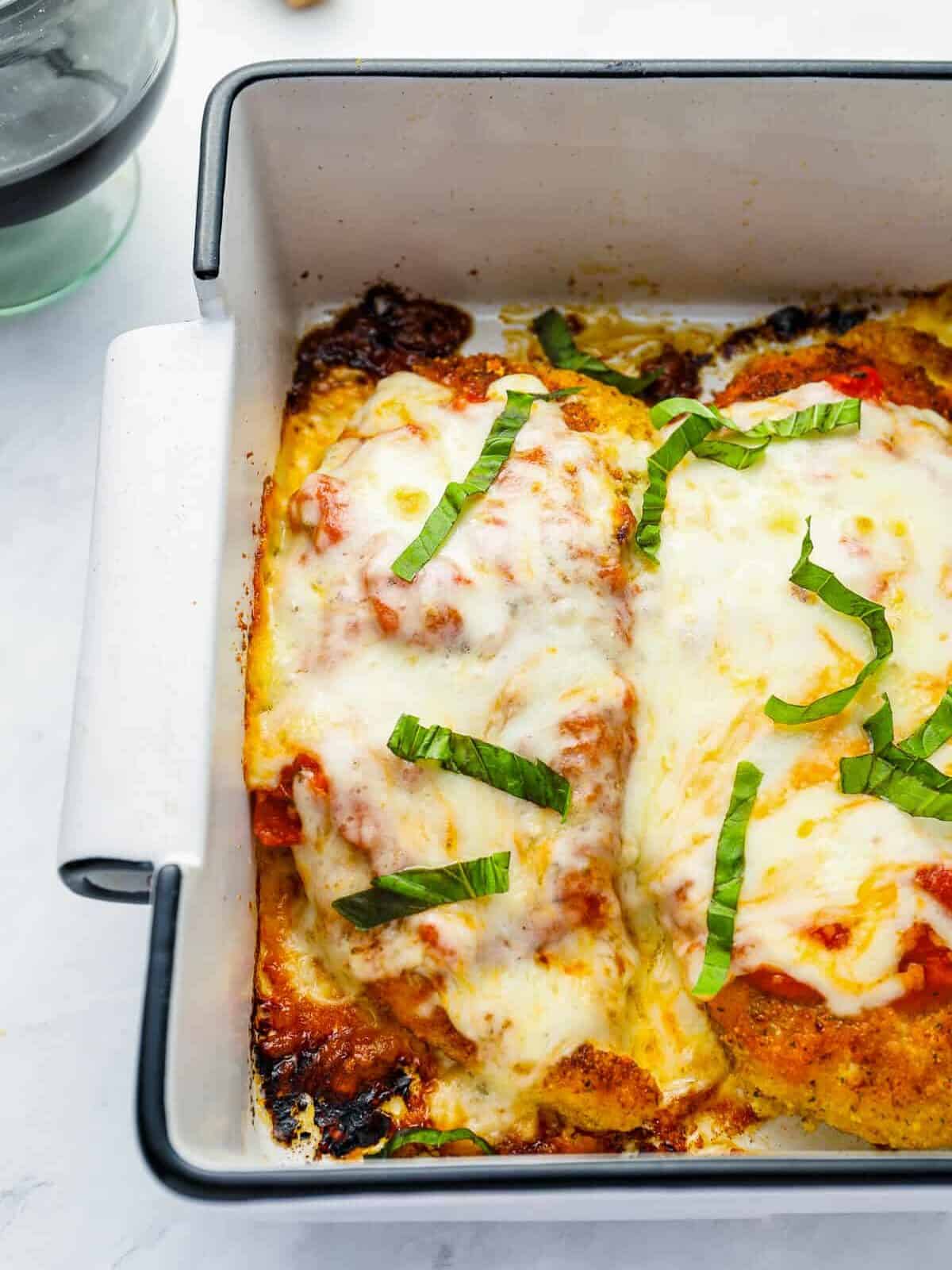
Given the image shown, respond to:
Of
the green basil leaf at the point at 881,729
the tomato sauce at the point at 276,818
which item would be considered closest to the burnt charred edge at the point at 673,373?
the green basil leaf at the point at 881,729

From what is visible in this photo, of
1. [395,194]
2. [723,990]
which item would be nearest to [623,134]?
[395,194]

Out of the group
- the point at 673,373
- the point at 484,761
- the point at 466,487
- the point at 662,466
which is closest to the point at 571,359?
the point at 673,373

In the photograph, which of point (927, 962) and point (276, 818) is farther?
point (276, 818)

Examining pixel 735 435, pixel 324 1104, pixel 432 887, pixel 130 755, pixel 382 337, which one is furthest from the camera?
pixel 382 337

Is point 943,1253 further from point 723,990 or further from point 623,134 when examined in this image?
point 623,134

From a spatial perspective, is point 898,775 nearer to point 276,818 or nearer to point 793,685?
point 793,685

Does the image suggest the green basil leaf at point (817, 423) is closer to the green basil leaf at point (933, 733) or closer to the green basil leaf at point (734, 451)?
the green basil leaf at point (734, 451)

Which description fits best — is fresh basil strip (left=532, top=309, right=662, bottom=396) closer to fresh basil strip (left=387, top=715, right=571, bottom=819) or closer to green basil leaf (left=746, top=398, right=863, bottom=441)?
green basil leaf (left=746, top=398, right=863, bottom=441)
